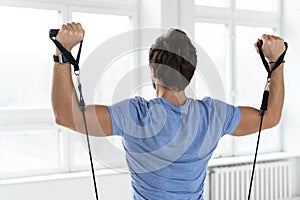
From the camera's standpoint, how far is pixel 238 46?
452 centimetres

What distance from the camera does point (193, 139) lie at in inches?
53.6

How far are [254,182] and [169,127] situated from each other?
328 cm

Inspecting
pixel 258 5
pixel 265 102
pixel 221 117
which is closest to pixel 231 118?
pixel 221 117

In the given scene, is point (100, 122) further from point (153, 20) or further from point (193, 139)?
point (153, 20)

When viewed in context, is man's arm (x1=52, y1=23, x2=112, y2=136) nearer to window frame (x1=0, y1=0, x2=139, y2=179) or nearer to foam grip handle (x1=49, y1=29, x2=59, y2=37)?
foam grip handle (x1=49, y1=29, x2=59, y2=37)

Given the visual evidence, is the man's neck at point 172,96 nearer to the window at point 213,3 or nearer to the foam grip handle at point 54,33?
the foam grip handle at point 54,33

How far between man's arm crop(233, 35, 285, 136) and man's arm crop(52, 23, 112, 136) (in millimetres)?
514

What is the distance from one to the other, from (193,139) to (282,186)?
11.5ft

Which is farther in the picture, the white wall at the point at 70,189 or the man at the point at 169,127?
the white wall at the point at 70,189

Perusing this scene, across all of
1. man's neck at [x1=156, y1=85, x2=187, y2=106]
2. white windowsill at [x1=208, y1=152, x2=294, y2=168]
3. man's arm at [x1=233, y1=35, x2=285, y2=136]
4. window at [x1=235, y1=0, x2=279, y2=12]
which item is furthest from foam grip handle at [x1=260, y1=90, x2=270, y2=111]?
window at [x1=235, y1=0, x2=279, y2=12]

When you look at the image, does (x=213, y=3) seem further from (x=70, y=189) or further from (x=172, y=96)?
(x=172, y=96)

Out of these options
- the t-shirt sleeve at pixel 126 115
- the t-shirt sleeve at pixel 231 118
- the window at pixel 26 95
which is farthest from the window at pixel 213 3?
the t-shirt sleeve at pixel 126 115

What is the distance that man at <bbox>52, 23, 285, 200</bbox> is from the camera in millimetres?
1272

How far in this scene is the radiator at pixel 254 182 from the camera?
13.3 feet
